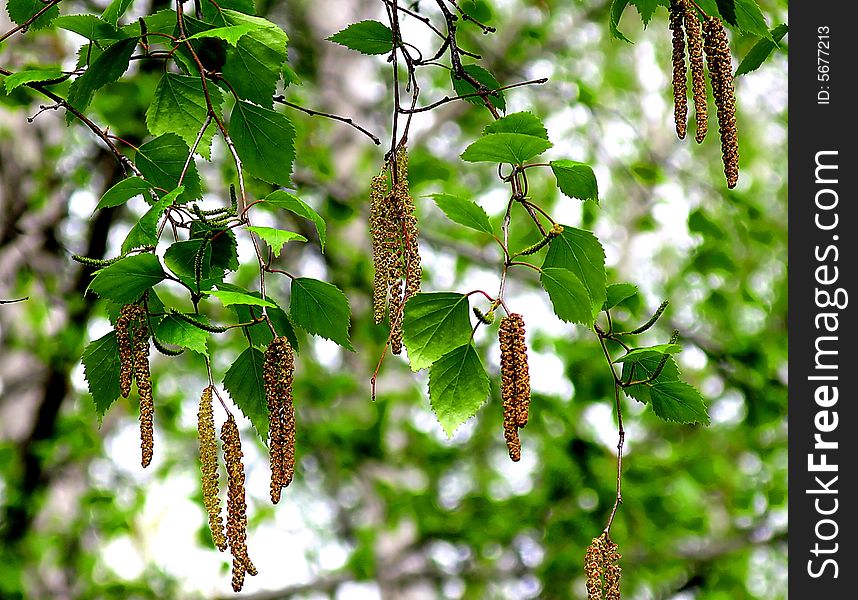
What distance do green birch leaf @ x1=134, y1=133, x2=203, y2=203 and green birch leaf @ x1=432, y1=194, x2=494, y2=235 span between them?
0.83 feet

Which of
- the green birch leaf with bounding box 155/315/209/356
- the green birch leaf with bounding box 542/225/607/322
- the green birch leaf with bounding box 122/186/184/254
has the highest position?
the green birch leaf with bounding box 542/225/607/322

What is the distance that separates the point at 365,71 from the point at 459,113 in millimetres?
376

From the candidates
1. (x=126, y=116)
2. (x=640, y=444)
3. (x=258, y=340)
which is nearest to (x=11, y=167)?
(x=126, y=116)

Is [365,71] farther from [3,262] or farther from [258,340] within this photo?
[258,340]

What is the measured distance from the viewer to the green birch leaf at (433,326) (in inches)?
32.2

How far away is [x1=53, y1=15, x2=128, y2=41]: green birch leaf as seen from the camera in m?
0.91

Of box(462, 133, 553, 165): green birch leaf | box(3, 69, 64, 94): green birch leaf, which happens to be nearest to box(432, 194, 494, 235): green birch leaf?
box(462, 133, 553, 165): green birch leaf

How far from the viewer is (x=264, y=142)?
0.96m

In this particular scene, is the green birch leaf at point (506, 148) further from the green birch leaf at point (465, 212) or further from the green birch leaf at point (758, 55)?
the green birch leaf at point (758, 55)

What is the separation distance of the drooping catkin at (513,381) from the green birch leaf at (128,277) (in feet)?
0.91

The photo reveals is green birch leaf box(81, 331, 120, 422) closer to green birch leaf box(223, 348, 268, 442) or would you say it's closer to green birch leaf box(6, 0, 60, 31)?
green birch leaf box(223, 348, 268, 442)

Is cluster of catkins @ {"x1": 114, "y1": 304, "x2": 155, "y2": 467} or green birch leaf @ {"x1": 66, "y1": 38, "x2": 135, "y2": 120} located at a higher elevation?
green birch leaf @ {"x1": 66, "y1": 38, "x2": 135, "y2": 120}

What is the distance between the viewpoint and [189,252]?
88 cm

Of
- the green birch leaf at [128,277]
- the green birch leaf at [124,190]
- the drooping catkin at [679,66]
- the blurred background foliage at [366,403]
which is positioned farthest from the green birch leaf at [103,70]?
the blurred background foliage at [366,403]
